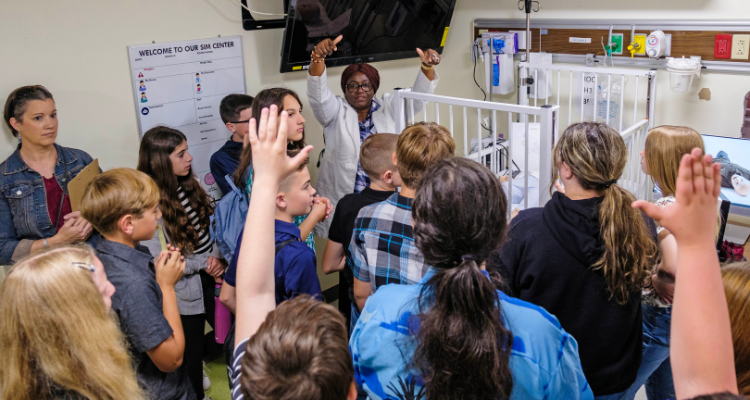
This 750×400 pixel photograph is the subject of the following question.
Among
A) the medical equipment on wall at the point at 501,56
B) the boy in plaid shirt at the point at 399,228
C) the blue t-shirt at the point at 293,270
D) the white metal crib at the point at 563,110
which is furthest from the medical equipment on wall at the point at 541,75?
the blue t-shirt at the point at 293,270

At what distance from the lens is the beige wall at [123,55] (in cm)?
207

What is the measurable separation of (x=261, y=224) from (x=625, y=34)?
8.87 feet

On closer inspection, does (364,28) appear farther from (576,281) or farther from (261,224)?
(261,224)

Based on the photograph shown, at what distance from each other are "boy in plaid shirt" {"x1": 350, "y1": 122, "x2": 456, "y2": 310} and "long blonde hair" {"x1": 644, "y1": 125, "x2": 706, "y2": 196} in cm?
60

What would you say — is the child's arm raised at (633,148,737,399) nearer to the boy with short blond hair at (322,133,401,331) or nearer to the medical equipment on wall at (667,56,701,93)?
the boy with short blond hair at (322,133,401,331)

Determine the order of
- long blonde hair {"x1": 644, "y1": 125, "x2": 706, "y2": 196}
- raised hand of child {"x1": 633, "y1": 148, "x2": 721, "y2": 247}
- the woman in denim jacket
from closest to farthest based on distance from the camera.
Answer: raised hand of child {"x1": 633, "y1": 148, "x2": 721, "y2": 247} < long blonde hair {"x1": 644, "y1": 125, "x2": 706, "y2": 196} < the woman in denim jacket

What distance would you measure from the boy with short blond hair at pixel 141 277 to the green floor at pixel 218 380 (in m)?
1.14

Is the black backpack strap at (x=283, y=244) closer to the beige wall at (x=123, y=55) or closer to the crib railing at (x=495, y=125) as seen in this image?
the crib railing at (x=495, y=125)

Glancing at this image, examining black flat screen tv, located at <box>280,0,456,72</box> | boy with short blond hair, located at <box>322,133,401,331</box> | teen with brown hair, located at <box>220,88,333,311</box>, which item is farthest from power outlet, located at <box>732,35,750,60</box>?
teen with brown hair, located at <box>220,88,333,311</box>

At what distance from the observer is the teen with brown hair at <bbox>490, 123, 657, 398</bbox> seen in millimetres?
1187

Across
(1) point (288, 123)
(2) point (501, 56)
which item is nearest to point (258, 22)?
(1) point (288, 123)

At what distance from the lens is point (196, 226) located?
2.17 meters

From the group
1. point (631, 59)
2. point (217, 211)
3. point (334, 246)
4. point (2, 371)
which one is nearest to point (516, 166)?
point (631, 59)

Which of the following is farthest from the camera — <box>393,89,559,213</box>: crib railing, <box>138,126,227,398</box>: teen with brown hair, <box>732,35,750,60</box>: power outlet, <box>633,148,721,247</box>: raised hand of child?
<box>732,35,750,60</box>: power outlet
